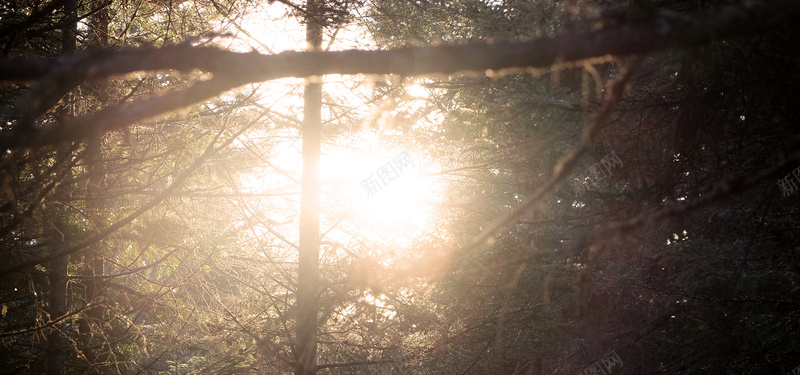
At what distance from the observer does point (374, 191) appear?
8258 millimetres

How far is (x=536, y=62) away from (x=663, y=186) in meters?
3.71

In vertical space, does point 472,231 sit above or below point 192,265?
below

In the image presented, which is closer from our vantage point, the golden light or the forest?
the forest

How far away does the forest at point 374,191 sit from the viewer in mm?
4297

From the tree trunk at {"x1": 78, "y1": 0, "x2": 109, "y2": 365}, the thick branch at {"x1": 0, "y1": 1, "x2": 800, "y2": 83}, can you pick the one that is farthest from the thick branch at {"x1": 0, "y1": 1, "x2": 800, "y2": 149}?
the tree trunk at {"x1": 78, "y1": 0, "x2": 109, "y2": 365}

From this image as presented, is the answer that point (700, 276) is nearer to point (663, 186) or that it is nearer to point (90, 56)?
point (663, 186)

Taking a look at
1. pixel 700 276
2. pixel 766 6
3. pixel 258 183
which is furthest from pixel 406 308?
pixel 766 6

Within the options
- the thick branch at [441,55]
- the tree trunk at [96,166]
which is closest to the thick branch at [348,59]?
the thick branch at [441,55]

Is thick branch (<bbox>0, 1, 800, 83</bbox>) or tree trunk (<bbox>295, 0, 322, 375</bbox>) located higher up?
tree trunk (<bbox>295, 0, 322, 375</bbox>)

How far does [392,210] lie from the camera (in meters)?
8.60

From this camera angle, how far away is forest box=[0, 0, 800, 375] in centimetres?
430

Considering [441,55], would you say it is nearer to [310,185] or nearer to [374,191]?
[374,191]

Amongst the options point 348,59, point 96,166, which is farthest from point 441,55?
point 96,166

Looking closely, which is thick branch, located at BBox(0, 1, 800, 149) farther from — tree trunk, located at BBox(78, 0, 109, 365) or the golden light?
the golden light
